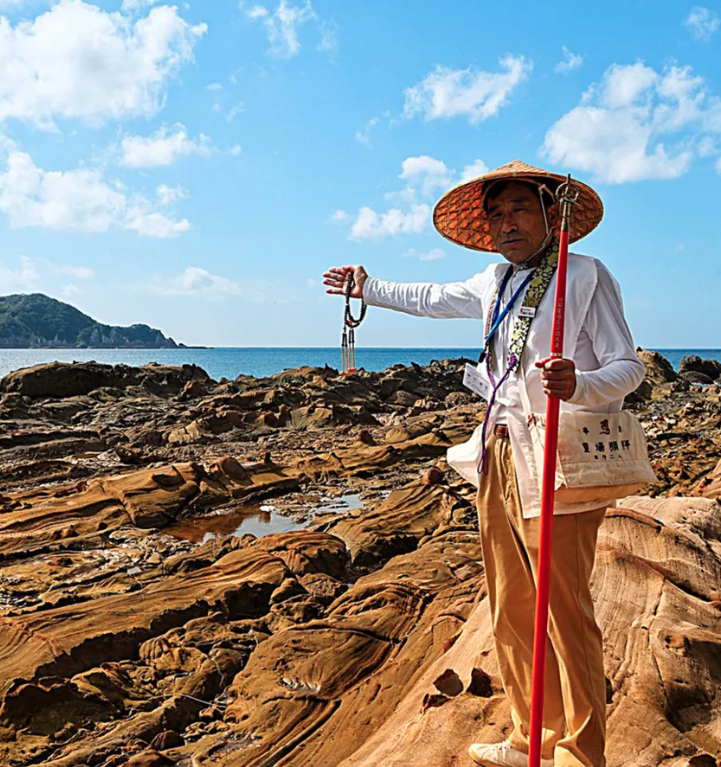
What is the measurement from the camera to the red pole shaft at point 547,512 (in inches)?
98.3

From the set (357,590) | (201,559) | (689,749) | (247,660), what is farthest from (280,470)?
(689,749)

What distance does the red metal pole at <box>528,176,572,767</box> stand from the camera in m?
2.50

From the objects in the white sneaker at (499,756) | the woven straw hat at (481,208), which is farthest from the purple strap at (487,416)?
the white sneaker at (499,756)

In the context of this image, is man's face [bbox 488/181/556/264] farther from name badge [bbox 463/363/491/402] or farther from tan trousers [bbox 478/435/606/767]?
tan trousers [bbox 478/435/606/767]

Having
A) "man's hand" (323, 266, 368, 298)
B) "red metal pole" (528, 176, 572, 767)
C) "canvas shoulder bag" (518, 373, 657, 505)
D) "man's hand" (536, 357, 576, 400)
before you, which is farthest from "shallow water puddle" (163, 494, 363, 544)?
"man's hand" (536, 357, 576, 400)

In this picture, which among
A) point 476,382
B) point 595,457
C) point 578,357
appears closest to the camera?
point 595,457

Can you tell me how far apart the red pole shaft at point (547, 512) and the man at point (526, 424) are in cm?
10

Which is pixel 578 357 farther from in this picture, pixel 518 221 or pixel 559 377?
pixel 518 221

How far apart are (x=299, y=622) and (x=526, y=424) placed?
379cm

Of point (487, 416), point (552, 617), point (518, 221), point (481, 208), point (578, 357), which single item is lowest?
point (552, 617)

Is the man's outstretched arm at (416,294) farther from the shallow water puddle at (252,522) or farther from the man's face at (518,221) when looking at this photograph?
the shallow water puddle at (252,522)

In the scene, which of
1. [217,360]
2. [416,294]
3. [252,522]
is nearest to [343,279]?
[416,294]

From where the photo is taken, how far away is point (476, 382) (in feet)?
9.84

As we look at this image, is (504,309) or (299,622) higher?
(504,309)
